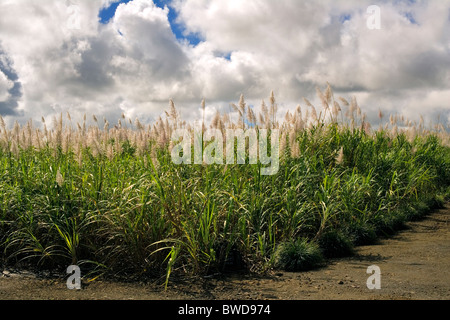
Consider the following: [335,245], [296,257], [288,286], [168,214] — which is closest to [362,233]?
[335,245]

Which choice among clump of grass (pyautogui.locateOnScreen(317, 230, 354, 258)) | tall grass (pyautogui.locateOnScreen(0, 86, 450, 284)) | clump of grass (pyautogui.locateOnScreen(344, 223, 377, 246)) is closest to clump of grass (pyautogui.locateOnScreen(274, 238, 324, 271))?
tall grass (pyautogui.locateOnScreen(0, 86, 450, 284))

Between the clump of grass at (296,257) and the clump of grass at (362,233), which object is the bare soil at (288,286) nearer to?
the clump of grass at (296,257)

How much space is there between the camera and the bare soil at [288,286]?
2.97 m

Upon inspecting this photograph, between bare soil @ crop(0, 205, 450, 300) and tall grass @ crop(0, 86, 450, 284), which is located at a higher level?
tall grass @ crop(0, 86, 450, 284)

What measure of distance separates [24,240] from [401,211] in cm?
488

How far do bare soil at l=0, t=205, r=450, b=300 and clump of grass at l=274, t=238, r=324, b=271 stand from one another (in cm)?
11

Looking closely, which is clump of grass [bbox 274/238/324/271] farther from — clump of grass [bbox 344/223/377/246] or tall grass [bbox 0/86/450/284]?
clump of grass [bbox 344/223/377/246]

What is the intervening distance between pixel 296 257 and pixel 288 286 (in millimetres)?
535

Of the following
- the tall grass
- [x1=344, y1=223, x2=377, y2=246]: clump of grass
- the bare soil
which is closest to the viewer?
the bare soil

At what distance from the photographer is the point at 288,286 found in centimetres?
321

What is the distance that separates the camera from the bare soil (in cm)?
297
